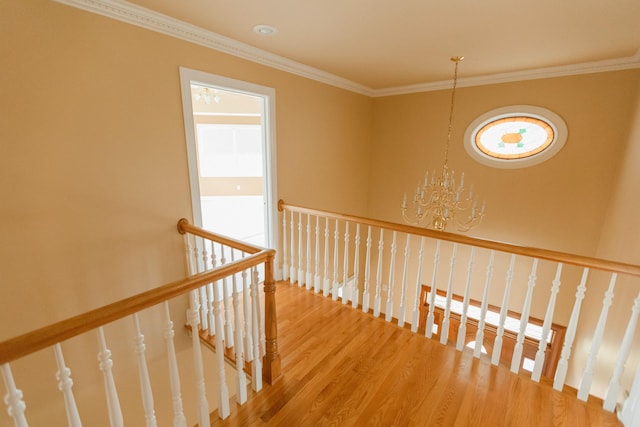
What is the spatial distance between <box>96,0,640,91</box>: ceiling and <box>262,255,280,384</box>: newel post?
1.74 meters

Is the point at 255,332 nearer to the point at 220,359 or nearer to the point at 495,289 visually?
the point at 220,359

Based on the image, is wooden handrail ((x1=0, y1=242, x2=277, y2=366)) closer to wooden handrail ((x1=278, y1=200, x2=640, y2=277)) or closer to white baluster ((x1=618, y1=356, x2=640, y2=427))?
wooden handrail ((x1=278, y1=200, x2=640, y2=277))

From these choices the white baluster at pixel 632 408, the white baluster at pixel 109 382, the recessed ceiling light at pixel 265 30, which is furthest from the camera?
the recessed ceiling light at pixel 265 30

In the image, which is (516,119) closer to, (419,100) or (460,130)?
(460,130)

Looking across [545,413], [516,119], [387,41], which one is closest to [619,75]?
[516,119]

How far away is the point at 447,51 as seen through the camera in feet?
8.59

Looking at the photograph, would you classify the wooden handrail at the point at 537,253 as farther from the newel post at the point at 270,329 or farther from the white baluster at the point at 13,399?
the white baluster at the point at 13,399

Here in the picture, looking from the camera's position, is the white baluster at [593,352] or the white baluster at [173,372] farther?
the white baluster at [593,352]

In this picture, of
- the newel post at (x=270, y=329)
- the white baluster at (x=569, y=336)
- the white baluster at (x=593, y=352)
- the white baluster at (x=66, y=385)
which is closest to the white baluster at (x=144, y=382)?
the white baluster at (x=66, y=385)

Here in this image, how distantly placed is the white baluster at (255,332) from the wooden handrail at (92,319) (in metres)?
0.22

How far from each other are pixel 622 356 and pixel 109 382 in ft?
7.95

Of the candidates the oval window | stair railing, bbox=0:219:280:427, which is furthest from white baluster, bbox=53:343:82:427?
the oval window

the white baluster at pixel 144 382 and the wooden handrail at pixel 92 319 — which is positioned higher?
the wooden handrail at pixel 92 319

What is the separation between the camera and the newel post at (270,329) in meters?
1.65
